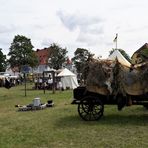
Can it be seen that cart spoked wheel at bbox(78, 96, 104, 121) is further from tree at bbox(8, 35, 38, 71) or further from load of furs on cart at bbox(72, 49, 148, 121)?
tree at bbox(8, 35, 38, 71)

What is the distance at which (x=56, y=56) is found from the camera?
106 m

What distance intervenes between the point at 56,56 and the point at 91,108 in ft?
296

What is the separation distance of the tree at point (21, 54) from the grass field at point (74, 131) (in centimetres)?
9516

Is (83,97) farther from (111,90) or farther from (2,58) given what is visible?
(2,58)

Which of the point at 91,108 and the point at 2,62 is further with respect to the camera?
the point at 2,62

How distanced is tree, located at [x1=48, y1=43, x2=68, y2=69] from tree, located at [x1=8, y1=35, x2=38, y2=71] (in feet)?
25.7

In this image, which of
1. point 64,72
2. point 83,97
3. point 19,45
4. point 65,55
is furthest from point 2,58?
point 83,97

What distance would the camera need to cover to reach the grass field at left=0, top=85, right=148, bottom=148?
1156 centimetres

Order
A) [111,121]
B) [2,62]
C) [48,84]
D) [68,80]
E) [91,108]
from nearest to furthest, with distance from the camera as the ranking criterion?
[111,121], [91,108], [68,80], [48,84], [2,62]

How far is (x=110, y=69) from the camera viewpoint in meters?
16.3

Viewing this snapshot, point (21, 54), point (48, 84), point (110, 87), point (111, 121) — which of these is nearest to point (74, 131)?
point (111, 121)

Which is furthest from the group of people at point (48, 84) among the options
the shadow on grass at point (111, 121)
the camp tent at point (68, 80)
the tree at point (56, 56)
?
the tree at point (56, 56)

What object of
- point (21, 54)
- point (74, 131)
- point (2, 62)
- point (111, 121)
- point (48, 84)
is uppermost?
point (21, 54)

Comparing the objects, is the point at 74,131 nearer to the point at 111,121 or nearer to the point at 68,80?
the point at 111,121
